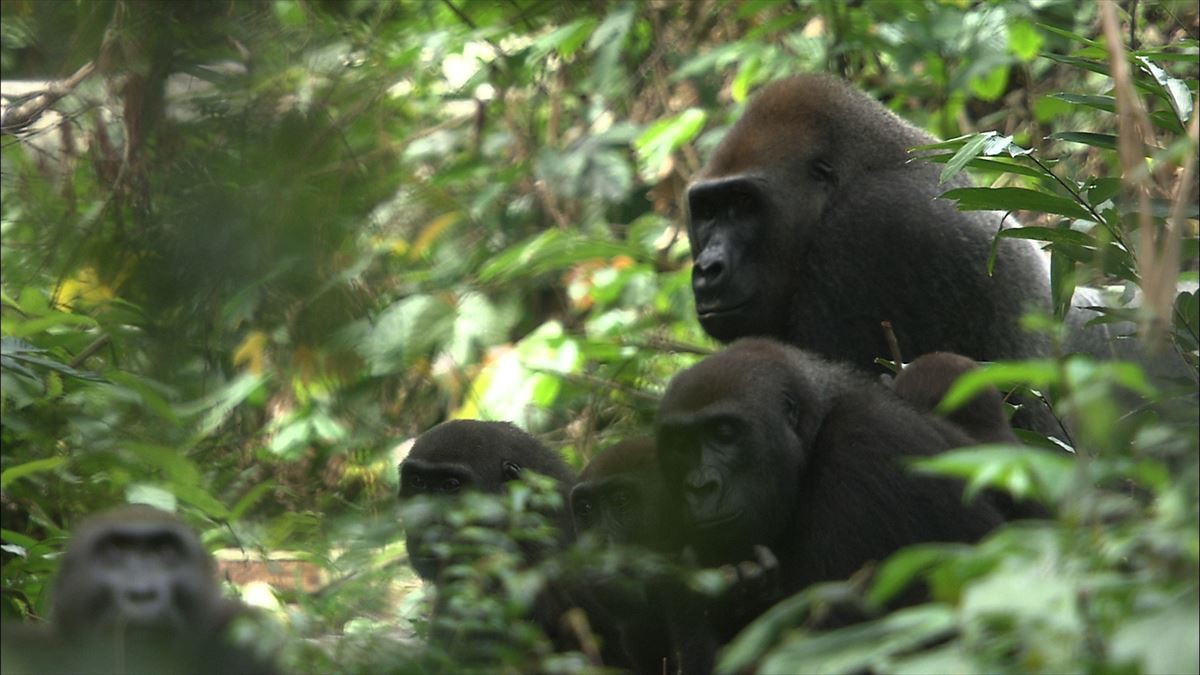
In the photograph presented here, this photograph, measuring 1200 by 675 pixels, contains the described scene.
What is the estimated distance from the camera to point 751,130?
17.3ft

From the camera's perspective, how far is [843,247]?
16.1 feet

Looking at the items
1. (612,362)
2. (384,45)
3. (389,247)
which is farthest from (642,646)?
(389,247)

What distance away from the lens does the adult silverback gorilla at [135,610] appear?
8.63 ft

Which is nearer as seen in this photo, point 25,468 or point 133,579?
point 133,579

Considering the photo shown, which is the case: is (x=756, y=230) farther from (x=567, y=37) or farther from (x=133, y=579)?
(x=133, y=579)

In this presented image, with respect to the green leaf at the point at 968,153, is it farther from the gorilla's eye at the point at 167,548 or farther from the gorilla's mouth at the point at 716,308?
the gorilla's eye at the point at 167,548

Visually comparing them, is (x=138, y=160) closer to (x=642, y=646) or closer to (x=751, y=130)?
(x=751, y=130)

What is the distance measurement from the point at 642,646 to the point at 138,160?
2.55m

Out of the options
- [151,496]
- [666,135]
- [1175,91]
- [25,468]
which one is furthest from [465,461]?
[666,135]

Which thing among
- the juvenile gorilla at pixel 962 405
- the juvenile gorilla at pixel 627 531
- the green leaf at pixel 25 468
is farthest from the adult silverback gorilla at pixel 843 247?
the green leaf at pixel 25 468

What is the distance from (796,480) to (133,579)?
4.92 feet

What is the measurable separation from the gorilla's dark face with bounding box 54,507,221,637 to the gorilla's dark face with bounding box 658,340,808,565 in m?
1.11

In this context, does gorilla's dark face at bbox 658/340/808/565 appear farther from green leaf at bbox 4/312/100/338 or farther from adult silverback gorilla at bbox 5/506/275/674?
green leaf at bbox 4/312/100/338

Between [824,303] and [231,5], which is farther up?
[231,5]
